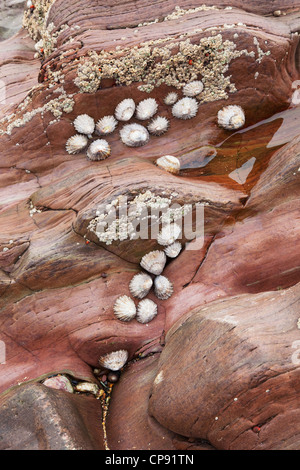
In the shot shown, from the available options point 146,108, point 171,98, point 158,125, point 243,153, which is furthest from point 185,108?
point 243,153

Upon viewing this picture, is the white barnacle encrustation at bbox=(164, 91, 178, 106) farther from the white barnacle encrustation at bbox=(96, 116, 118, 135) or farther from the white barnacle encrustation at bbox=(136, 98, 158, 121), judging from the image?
the white barnacle encrustation at bbox=(96, 116, 118, 135)

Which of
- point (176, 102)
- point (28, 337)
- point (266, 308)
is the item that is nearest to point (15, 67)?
point (176, 102)

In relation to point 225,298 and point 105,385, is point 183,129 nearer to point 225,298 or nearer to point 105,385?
point 225,298

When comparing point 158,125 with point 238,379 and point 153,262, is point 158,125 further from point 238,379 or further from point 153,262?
point 238,379

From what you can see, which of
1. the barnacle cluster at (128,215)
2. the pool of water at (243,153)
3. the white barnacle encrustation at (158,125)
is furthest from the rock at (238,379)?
the white barnacle encrustation at (158,125)

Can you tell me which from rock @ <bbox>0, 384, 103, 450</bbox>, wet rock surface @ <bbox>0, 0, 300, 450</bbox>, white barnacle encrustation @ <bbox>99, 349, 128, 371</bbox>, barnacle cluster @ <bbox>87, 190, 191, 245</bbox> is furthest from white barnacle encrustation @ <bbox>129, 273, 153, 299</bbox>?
rock @ <bbox>0, 384, 103, 450</bbox>

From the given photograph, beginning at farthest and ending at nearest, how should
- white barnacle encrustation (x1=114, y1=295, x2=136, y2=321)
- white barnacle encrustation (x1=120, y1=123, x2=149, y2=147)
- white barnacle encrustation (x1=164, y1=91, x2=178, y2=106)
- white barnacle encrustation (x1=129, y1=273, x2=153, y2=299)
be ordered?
white barnacle encrustation (x1=164, y1=91, x2=178, y2=106) → white barnacle encrustation (x1=120, y1=123, x2=149, y2=147) → white barnacle encrustation (x1=129, y1=273, x2=153, y2=299) → white barnacle encrustation (x1=114, y1=295, x2=136, y2=321)
